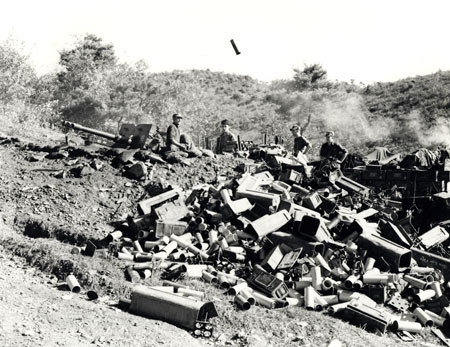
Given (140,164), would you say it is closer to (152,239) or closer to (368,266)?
(152,239)

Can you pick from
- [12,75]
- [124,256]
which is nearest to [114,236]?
[124,256]

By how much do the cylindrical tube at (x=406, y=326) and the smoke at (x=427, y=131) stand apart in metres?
19.8

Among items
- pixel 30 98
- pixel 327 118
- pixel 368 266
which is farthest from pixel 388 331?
pixel 327 118

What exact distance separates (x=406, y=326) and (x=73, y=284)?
388cm

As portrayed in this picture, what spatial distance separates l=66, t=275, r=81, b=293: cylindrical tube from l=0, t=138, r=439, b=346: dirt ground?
0.07 meters

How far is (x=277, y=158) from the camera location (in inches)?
416

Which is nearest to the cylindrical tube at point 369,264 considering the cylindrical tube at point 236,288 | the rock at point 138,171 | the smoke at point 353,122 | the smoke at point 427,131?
the cylindrical tube at point 236,288

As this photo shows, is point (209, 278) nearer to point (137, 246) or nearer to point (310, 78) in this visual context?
point (137, 246)

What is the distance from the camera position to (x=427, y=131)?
2548 cm

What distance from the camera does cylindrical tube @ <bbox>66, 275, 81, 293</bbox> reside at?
5.77 meters

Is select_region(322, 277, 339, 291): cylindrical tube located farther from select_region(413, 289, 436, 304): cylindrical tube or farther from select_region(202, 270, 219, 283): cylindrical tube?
select_region(202, 270, 219, 283): cylindrical tube

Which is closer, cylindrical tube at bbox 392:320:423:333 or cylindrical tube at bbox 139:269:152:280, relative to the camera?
cylindrical tube at bbox 392:320:423:333

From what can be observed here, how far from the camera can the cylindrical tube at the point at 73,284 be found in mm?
5770

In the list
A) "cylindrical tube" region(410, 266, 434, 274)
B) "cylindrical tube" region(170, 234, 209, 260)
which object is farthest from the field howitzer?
"cylindrical tube" region(410, 266, 434, 274)
